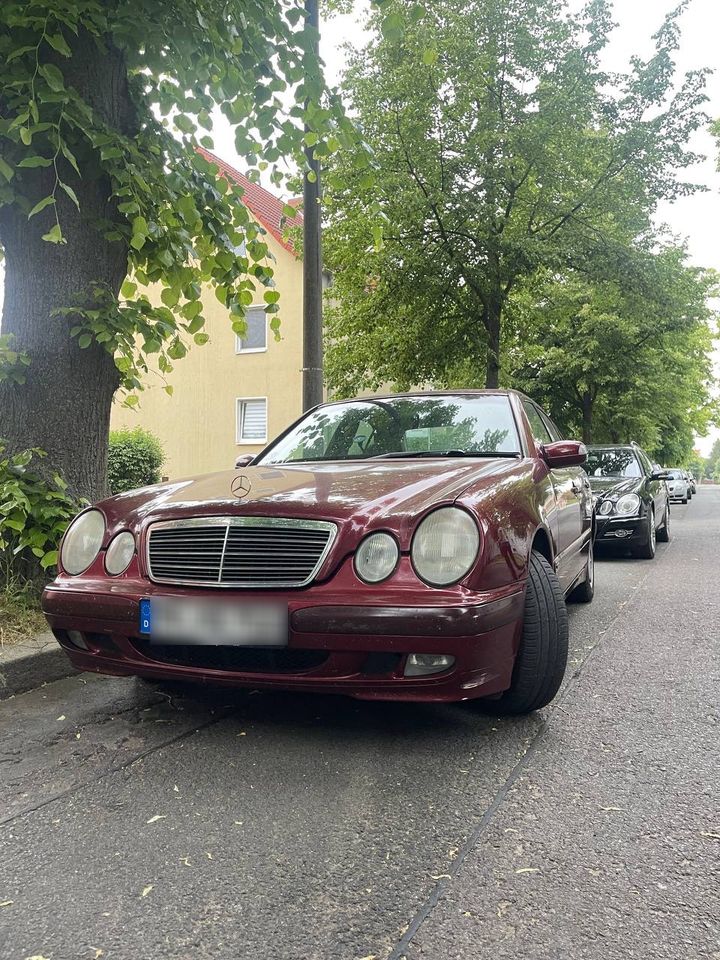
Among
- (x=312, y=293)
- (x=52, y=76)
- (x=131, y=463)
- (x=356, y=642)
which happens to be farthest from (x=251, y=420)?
(x=356, y=642)

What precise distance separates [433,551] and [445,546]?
0.15 feet

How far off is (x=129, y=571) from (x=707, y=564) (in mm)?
7898

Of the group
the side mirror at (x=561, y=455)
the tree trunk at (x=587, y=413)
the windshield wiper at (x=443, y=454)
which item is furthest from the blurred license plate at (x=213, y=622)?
the tree trunk at (x=587, y=413)

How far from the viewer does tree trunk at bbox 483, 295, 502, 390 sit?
535 inches

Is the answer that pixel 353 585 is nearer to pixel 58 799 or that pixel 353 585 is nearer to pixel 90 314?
pixel 58 799

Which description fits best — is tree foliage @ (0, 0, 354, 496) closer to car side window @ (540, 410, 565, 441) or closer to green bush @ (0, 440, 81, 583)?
green bush @ (0, 440, 81, 583)

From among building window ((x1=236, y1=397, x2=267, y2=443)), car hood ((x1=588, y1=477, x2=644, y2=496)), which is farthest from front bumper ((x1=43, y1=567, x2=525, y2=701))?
building window ((x1=236, y1=397, x2=267, y2=443))

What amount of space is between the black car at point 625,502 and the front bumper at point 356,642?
675 cm

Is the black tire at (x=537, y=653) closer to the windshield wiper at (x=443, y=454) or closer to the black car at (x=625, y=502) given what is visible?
the windshield wiper at (x=443, y=454)

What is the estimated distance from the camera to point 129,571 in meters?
2.96

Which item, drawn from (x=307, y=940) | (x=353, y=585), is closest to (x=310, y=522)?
(x=353, y=585)

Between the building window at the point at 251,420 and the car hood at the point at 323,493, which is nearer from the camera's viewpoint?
the car hood at the point at 323,493

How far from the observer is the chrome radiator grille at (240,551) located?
8.91 feet

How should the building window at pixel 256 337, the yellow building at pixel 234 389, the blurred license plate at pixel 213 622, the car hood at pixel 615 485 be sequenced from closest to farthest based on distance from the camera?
the blurred license plate at pixel 213 622, the car hood at pixel 615 485, the yellow building at pixel 234 389, the building window at pixel 256 337
